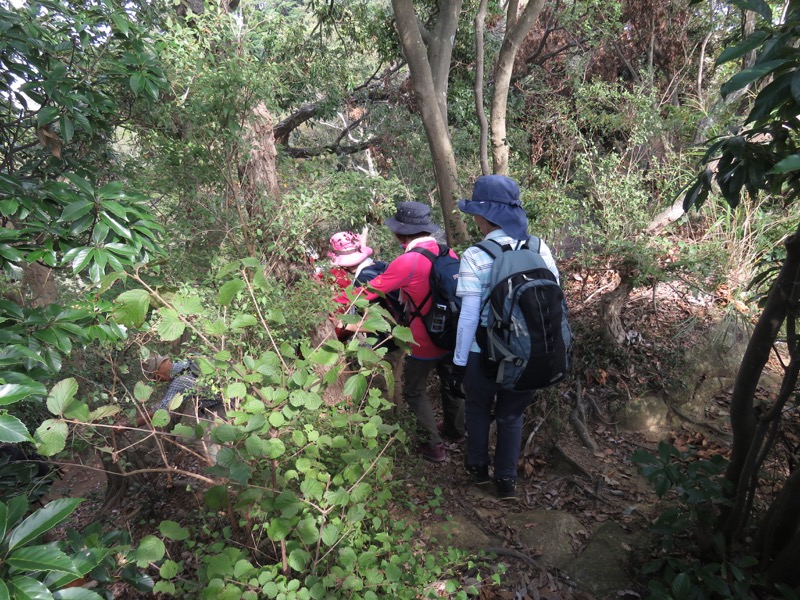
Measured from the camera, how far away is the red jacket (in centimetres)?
320

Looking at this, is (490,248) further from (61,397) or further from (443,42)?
(443,42)

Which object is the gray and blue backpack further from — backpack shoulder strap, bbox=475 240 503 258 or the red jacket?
the red jacket

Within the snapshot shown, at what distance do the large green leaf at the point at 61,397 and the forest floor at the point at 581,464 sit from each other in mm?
1992

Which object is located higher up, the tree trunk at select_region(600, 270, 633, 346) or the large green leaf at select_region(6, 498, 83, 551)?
the large green leaf at select_region(6, 498, 83, 551)

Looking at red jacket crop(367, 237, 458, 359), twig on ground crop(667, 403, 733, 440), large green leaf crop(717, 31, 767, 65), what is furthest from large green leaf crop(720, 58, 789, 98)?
twig on ground crop(667, 403, 733, 440)

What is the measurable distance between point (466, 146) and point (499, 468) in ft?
17.7

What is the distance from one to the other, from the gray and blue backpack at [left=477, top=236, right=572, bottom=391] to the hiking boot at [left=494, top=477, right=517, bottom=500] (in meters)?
0.84

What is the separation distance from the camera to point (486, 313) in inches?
109

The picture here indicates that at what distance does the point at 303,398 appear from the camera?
164cm

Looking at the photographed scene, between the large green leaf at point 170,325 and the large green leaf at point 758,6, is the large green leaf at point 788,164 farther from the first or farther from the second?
the large green leaf at point 170,325

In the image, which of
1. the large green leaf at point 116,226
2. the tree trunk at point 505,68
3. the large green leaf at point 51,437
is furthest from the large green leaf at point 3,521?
the tree trunk at point 505,68

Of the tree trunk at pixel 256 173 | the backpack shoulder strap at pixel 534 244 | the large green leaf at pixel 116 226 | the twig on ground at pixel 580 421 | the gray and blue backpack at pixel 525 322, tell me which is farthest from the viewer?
the twig on ground at pixel 580 421

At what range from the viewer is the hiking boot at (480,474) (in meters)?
3.32

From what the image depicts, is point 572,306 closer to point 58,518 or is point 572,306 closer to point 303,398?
point 303,398
